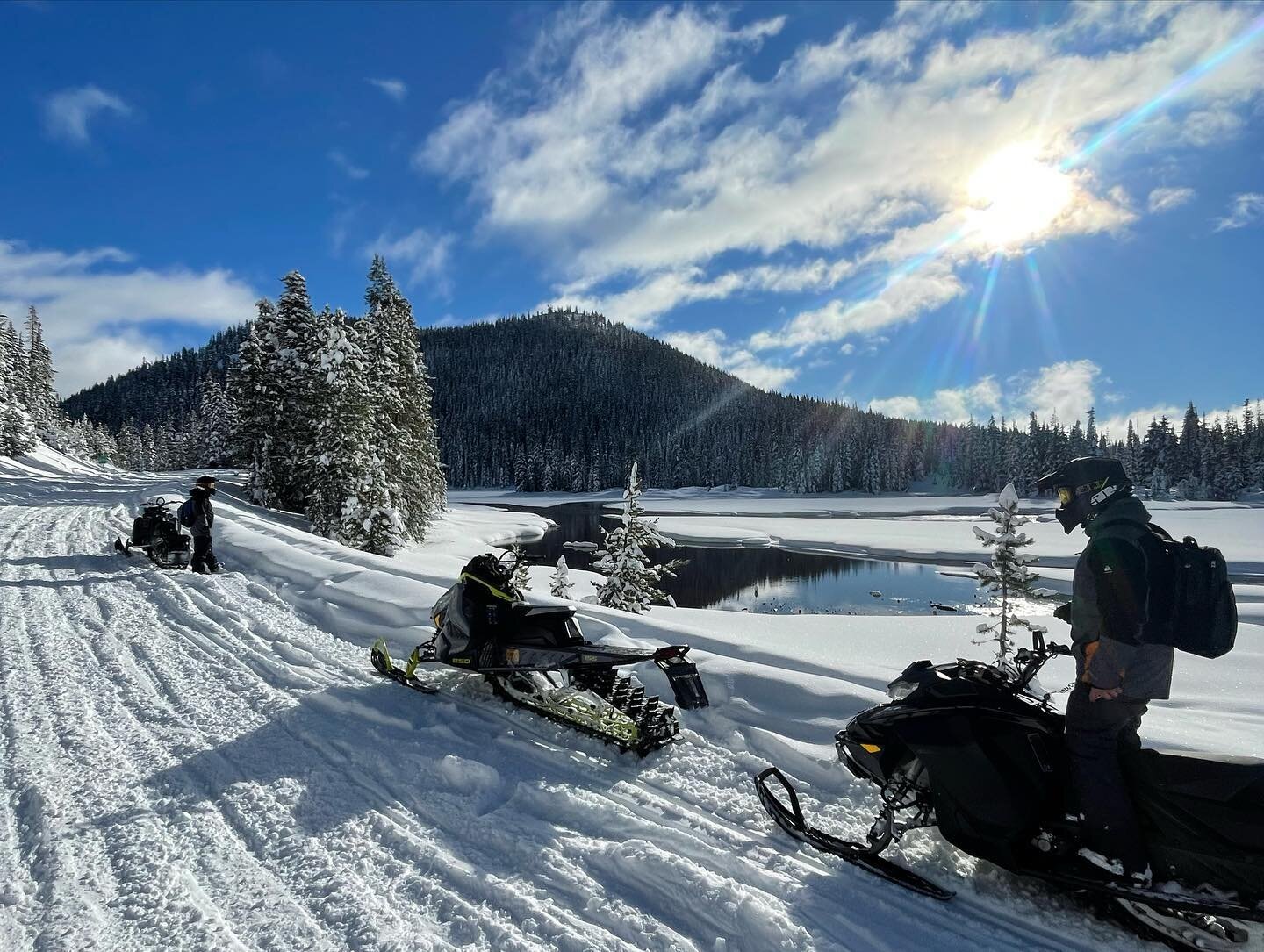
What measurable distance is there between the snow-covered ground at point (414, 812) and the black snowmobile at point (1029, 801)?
187 mm

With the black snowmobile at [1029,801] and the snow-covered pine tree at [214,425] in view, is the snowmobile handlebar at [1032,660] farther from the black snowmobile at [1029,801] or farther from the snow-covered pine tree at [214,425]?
the snow-covered pine tree at [214,425]

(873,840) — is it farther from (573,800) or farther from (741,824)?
(573,800)

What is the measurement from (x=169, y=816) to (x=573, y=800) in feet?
7.90

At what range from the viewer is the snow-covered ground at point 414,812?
9.66ft

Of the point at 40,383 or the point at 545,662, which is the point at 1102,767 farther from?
the point at 40,383

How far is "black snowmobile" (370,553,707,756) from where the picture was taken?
15.6 feet

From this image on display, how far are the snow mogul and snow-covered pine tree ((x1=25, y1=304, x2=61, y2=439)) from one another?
82.5 m

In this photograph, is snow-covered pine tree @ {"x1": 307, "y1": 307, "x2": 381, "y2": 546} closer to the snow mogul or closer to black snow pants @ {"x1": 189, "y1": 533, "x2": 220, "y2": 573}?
black snow pants @ {"x1": 189, "y1": 533, "x2": 220, "y2": 573}

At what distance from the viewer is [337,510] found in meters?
A: 23.9

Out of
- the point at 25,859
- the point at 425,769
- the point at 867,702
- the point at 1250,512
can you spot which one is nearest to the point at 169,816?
the point at 25,859

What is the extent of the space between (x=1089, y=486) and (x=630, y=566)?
18.0 m

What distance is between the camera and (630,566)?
20828 millimetres

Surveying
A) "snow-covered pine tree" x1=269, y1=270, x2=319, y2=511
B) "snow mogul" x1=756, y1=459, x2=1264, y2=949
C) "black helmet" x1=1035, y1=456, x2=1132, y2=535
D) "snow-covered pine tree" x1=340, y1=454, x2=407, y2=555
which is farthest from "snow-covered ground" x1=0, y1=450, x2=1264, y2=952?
"snow-covered pine tree" x1=269, y1=270, x2=319, y2=511

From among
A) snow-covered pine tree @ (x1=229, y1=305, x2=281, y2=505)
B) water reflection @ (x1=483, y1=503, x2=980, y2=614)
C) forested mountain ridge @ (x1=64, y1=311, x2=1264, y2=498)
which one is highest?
forested mountain ridge @ (x1=64, y1=311, x2=1264, y2=498)
